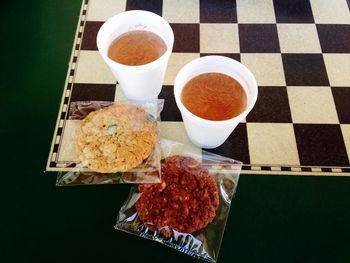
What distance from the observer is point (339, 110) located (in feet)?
4.33

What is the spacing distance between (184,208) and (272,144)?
46 centimetres

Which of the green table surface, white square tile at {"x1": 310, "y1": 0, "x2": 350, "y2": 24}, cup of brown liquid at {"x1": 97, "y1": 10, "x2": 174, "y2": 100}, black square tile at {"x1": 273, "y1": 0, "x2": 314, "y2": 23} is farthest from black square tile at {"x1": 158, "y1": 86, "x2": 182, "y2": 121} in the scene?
white square tile at {"x1": 310, "y1": 0, "x2": 350, "y2": 24}

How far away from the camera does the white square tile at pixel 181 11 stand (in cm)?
154

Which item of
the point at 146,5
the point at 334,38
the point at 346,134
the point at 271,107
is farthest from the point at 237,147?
the point at 146,5

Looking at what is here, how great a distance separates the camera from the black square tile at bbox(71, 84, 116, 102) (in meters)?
1.35

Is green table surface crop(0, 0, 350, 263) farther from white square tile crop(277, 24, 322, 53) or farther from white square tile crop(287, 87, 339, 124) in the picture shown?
→ white square tile crop(277, 24, 322, 53)

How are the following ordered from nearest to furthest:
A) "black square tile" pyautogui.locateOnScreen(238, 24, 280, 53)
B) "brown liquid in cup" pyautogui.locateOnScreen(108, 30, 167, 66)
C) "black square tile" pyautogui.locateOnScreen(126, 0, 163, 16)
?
"brown liquid in cup" pyautogui.locateOnScreen(108, 30, 167, 66) → "black square tile" pyautogui.locateOnScreen(238, 24, 280, 53) → "black square tile" pyautogui.locateOnScreen(126, 0, 163, 16)

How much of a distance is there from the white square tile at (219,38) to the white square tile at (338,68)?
42 centimetres

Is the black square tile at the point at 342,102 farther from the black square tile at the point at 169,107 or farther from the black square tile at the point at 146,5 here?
the black square tile at the point at 146,5

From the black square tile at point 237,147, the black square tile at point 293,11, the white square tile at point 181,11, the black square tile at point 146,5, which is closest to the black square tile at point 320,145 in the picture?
the black square tile at point 237,147

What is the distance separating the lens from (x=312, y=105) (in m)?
1.33

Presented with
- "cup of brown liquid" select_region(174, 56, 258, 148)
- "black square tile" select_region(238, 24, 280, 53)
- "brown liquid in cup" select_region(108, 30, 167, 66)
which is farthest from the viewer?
"black square tile" select_region(238, 24, 280, 53)

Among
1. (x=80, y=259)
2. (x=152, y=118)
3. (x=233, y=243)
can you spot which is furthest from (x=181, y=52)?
(x=80, y=259)

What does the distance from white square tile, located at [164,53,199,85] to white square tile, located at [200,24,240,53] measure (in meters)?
0.08
